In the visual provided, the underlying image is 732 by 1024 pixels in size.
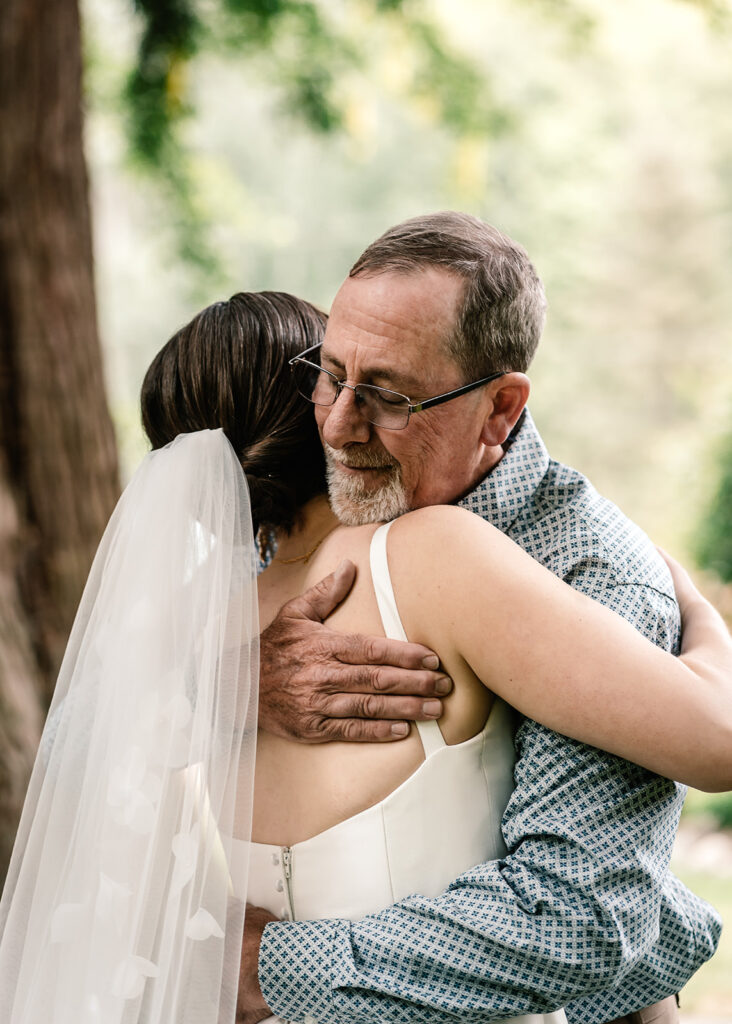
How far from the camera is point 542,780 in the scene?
146 centimetres

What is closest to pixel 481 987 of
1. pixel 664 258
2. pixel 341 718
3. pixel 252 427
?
pixel 341 718

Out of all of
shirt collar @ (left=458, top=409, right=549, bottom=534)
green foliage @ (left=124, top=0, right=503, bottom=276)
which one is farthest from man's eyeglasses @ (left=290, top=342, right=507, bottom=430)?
green foliage @ (left=124, top=0, right=503, bottom=276)

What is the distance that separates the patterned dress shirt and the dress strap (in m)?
0.14

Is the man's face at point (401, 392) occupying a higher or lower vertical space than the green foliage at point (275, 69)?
lower

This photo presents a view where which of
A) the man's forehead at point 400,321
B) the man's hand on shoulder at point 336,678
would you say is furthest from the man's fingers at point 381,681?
the man's forehead at point 400,321

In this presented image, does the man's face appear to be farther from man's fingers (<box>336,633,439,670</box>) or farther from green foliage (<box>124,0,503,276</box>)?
green foliage (<box>124,0,503,276</box>)

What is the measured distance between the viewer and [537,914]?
4.63ft

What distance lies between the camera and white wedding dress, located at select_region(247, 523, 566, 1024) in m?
1.47

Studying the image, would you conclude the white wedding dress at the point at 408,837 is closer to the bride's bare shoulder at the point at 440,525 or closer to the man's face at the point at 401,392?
the bride's bare shoulder at the point at 440,525

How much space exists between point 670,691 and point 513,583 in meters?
0.26

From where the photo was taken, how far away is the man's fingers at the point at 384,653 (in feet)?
4.85

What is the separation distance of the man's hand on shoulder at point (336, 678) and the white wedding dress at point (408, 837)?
0.04 meters

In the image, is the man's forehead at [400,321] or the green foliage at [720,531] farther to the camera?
the green foliage at [720,531]

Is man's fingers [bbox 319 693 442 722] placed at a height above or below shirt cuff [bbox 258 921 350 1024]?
above
